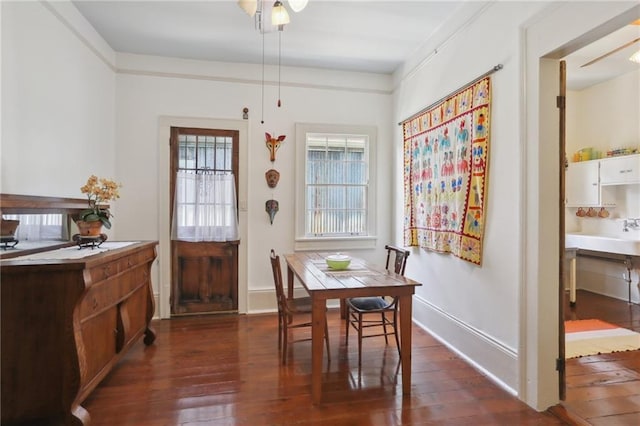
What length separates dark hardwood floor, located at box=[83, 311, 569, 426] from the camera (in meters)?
2.01

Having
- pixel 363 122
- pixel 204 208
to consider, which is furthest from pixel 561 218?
pixel 204 208

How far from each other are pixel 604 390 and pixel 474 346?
0.84 meters

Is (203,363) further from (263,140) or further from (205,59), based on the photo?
(205,59)

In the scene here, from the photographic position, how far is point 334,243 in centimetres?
431

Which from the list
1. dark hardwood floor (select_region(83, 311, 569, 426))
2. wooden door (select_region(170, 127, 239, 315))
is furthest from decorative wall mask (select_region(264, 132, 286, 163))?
dark hardwood floor (select_region(83, 311, 569, 426))

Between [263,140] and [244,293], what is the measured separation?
194 cm

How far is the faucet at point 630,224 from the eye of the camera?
4.07 m

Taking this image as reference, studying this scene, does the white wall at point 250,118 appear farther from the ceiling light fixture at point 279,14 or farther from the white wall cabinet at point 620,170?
the white wall cabinet at point 620,170

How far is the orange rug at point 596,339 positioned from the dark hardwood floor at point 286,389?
3.80 feet

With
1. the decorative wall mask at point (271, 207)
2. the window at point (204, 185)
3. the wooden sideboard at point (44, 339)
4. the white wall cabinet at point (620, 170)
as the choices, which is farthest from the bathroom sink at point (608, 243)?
the wooden sideboard at point (44, 339)

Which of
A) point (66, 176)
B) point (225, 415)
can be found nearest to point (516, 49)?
point (225, 415)

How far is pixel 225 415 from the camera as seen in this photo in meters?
2.04

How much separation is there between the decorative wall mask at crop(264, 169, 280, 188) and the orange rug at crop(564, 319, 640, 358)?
11.2 ft

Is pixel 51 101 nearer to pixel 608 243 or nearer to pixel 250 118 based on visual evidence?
pixel 250 118
